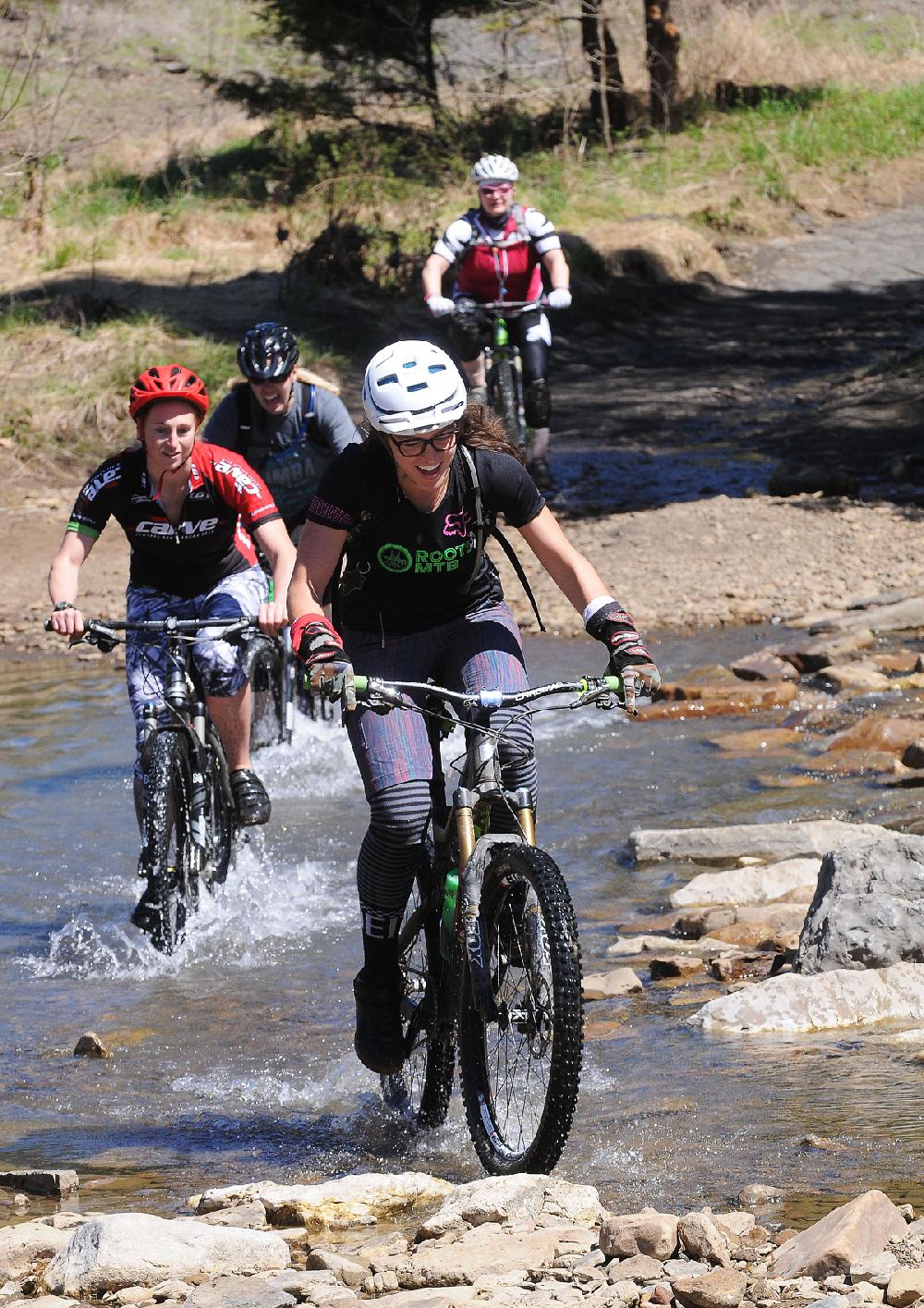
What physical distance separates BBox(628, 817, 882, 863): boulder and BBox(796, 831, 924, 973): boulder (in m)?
1.45

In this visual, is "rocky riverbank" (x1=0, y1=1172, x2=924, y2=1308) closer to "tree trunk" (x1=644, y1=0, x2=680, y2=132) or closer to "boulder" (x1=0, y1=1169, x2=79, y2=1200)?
"boulder" (x1=0, y1=1169, x2=79, y2=1200)

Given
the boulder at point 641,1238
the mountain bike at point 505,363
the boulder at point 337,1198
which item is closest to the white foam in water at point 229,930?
the boulder at point 337,1198

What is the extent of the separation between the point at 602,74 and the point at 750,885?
65.3 ft

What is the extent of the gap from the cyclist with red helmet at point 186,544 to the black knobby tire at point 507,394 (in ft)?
22.3

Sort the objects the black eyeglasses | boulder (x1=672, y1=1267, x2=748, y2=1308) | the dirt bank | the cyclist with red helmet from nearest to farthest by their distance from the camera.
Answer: boulder (x1=672, y1=1267, x2=748, y2=1308) < the black eyeglasses < the cyclist with red helmet < the dirt bank

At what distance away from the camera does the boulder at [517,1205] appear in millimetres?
4008

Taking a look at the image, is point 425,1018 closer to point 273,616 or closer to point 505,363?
point 273,616

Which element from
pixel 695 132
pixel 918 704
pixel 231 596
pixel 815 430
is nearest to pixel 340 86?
pixel 695 132

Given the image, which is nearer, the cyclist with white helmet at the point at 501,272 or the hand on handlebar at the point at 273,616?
the hand on handlebar at the point at 273,616

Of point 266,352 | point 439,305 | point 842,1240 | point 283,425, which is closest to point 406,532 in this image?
point 842,1240

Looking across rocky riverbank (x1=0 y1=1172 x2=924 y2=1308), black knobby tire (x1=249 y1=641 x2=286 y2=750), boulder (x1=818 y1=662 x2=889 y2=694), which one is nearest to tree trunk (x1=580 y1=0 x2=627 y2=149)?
boulder (x1=818 y1=662 x2=889 y2=694)

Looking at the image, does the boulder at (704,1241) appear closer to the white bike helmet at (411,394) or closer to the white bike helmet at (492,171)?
the white bike helmet at (411,394)

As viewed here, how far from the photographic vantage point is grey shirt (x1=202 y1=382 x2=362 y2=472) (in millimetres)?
8781

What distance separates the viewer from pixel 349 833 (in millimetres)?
8523
